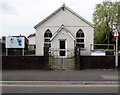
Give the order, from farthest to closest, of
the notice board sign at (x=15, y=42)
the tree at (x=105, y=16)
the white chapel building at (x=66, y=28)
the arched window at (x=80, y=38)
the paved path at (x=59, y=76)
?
the tree at (x=105, y=16)
the arched window at (x=80, y=38)
the white chapel building at (x=66, y=28)
the notice board sign at (x=15, y=42)
the paved path at (x=59, y=76)

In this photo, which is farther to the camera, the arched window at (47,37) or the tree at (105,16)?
the tree at (105,16)

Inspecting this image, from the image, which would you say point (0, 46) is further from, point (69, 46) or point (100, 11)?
point (100, 11)

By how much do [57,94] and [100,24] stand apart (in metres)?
32.1

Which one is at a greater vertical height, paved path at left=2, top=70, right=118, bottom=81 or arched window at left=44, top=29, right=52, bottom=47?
arched window at left=44, top=29, right=52, bottom=47

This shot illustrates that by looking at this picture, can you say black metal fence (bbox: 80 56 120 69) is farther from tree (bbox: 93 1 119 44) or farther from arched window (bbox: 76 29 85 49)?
tree (bbox: 93 1 119 44)

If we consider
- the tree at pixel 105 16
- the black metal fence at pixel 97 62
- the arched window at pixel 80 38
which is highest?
the tree at pixel 105 16

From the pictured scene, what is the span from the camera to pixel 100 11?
34156 mm

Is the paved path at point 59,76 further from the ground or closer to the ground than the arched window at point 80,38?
closer to the ground

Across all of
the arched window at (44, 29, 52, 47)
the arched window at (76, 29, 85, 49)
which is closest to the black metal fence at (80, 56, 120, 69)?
the arched window at (76, 29, 85, 49)

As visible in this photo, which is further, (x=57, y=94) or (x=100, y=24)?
(x=100, y=24)

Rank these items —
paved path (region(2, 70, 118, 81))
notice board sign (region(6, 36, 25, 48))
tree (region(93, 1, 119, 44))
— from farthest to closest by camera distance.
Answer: tree (region(93, 1, 119, 44)) → notice board sign (region(6, 36, 25, 48)) → paved path (region(2, 70, 118, 81))

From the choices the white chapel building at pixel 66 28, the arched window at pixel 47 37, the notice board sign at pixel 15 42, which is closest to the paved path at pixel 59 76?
the notice board sign at pixel 15 42

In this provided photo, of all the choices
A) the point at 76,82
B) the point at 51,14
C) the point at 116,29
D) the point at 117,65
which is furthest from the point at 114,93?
the point at 51,14

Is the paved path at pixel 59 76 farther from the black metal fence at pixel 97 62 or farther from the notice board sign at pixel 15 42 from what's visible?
the notice board sign at pixel 15 42
